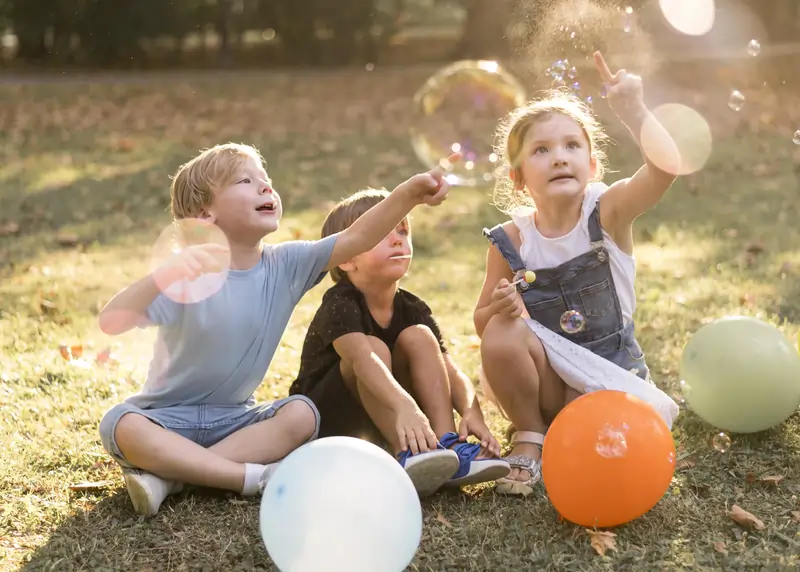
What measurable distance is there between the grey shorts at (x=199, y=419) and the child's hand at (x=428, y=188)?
78 cm

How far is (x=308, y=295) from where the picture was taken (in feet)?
18.0

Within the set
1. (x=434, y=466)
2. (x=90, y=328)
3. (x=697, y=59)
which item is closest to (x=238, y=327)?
(x=434, y=466)

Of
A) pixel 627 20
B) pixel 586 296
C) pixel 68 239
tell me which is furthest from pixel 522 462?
pixel 68 239

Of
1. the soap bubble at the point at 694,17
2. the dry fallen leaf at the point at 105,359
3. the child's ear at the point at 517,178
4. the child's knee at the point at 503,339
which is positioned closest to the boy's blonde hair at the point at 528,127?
the child's ear at the point at 517,178

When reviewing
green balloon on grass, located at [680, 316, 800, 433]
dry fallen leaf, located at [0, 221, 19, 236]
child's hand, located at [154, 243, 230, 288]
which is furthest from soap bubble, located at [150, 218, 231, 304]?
dry fallen leaf, located at [0, 221, 19, 236]

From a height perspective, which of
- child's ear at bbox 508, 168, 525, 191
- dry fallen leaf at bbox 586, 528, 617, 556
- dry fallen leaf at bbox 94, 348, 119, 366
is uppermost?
child's ear at bbox 508, 168, 525, 191

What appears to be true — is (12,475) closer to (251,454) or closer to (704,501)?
(251,454)

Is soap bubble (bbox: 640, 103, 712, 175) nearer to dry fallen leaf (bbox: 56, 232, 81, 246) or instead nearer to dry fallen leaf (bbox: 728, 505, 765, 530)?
dry fallen leaf (bbox: 728, 505, 765, 530)

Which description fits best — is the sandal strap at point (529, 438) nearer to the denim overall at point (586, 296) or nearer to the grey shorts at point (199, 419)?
the denim overall at point (586, 296)

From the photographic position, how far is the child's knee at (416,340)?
329 cm

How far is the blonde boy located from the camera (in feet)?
9.67

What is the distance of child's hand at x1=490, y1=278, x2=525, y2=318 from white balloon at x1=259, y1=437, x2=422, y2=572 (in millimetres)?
895

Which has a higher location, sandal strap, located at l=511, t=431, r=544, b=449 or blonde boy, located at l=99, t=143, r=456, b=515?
blonde boy, located at l=99, t=143, r=456, b=515

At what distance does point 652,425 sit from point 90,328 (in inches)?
123
